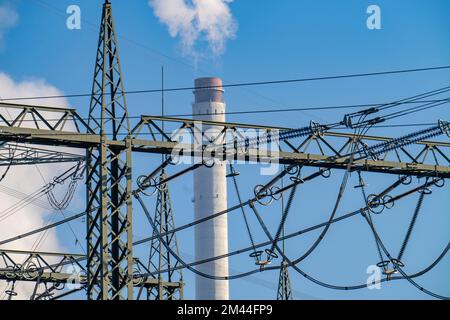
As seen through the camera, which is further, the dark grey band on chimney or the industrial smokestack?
the dark grey band on chimney

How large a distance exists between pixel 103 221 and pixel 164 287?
106ft

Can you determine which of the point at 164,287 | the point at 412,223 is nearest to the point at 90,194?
the point at 412,223

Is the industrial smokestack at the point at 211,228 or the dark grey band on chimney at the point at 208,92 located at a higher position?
the dark grey band on chimney at the point at 208,92

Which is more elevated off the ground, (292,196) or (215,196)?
(215,196)

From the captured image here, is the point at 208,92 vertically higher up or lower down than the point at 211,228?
higher up

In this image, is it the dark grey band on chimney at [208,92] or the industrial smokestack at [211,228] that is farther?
the dark grey band on chimney at [208,92]

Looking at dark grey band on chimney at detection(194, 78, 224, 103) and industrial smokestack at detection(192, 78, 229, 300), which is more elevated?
dark grey band on chimney at detection(194, 78, 224, 103)

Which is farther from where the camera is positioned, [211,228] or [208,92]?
[208,92]
